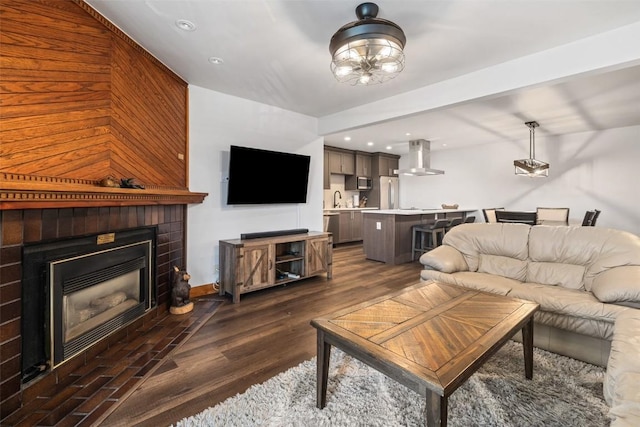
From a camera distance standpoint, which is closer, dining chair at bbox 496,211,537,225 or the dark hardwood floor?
the dark hardwood floor

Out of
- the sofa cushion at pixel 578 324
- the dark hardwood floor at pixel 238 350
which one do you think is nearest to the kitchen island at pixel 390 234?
the dark hardwood floor at pixel 238 350

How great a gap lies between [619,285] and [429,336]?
1.68 metres

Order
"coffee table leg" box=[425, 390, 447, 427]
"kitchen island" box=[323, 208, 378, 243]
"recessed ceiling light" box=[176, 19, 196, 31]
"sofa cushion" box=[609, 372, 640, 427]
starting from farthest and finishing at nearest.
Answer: "kitchen island" box=[323, 208, 378, 243] → "recessed ceiling light" box=[176, 19, 196, 31] → "coffee table leg" box=[425, 390, 447, 427] → "sofa cushion" box=[609, 372, 640, 427]

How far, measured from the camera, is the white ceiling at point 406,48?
196cm

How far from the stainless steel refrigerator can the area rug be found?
619 cm

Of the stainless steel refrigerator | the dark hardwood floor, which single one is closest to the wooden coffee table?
the dark hardwood floor

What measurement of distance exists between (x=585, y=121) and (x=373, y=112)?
13.4ft

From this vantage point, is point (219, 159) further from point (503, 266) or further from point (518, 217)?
point (518, 217)

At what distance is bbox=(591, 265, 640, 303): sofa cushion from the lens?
195 cm

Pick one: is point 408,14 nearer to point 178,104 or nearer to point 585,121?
point 178,104

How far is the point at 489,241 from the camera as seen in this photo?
3102 millimetres

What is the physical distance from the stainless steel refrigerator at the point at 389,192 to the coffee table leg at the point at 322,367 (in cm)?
664

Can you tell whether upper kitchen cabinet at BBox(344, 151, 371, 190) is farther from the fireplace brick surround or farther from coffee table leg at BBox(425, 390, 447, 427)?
coffee table leg at BBox(425, 390, 447, 427)

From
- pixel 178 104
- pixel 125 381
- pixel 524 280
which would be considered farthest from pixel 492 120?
pixel 125 381
